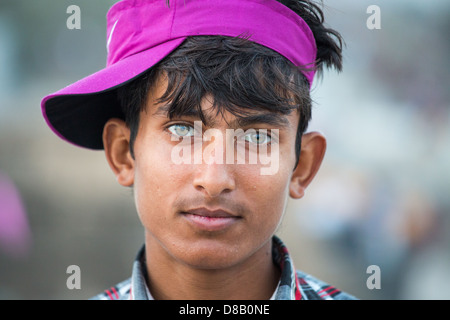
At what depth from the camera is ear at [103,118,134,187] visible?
185 cm

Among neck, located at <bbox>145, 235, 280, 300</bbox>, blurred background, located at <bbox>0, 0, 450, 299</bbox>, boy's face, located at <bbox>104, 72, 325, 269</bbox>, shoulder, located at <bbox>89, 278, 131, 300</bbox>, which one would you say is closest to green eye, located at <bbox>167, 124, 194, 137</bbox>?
boy's face, located at <bbox>104, 72, 325, 269</bbox>

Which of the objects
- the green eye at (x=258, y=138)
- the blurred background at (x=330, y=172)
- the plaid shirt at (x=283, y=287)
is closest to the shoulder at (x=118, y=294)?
the plaid shirt at (x=283, y=287)

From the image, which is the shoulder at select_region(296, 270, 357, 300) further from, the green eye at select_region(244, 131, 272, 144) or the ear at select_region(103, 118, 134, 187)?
the ear at select_region(103, 118, 134, 187)

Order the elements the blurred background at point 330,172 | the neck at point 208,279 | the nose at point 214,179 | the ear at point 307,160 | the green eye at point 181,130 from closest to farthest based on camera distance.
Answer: the nose at point 214,179, the green eye at point 181,130, the neck at point 208,279, the ear at point 307,160, the blurred background at point 330,172

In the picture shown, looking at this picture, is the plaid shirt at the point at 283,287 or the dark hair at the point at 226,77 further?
the plaid shirt at the point at 283,287

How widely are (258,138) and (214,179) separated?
251 millimetres

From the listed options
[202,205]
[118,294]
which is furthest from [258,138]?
[118,294]

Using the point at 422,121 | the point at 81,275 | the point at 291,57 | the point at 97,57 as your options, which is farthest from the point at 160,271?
the point at 422,121

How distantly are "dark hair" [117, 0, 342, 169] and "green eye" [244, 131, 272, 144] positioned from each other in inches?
3.3

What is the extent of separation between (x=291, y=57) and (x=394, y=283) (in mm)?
3421

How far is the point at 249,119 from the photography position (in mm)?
1589

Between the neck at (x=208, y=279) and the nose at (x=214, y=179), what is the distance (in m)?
0.38

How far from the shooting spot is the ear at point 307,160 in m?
1.91

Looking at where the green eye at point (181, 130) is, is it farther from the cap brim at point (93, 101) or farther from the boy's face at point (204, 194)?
the cap brim at point (93, 101)
